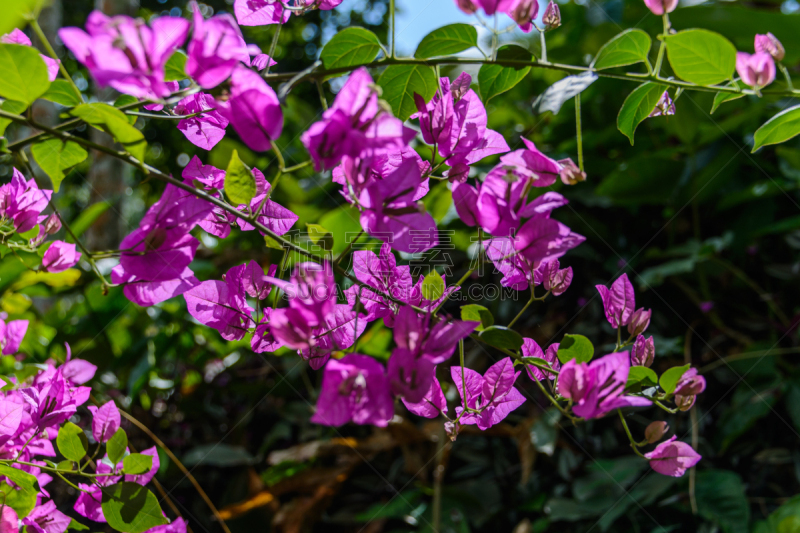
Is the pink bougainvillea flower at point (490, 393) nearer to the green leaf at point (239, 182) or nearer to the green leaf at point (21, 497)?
the green leaf at point (239, 182)

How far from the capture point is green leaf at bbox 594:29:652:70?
331 millimetres

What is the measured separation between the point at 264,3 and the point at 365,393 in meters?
0.29

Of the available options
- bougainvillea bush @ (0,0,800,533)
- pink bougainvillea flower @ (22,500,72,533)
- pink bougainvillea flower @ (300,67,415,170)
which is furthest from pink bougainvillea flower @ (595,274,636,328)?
pink bougainvillea flower @ (22,500,72,533)

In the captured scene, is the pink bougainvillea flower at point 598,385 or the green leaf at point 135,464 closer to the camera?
the pink bougainvillea flower at point 598,385

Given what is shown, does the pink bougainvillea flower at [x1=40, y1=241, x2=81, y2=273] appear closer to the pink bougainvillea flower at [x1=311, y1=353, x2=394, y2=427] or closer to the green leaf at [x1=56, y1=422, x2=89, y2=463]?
the green leaf at [x1=56, y1=422, x2=89, y2=463]

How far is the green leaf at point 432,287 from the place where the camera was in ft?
1.08

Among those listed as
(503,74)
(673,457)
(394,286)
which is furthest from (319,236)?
(673,457)

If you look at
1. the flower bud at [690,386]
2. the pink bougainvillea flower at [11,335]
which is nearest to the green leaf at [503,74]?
the flower bud at [690,386]

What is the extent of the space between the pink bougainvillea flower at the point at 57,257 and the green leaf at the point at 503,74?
366 mm

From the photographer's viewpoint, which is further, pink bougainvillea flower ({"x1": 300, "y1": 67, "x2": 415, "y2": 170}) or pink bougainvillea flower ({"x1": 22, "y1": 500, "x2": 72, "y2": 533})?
pink bougainvillea flower ({"x1": 22, "y1": 500, "x2": 72, "y2": 533})

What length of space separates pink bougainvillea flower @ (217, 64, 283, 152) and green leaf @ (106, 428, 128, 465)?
29cm

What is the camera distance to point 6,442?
1.22 ft

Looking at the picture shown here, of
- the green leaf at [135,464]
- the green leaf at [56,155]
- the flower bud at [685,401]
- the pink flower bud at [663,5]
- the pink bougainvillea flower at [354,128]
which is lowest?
the green leaf at [135,464]

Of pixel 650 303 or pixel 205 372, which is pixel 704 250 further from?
pixel 205 372
